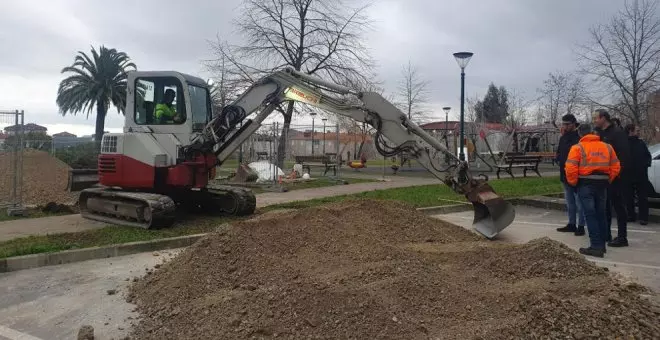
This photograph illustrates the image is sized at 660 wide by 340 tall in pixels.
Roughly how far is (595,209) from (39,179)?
1831 centimetres

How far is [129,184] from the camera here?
10367 millimetres

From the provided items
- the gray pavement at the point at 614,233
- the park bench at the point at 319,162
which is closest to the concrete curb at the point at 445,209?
the gray pavement at the point at 614,233

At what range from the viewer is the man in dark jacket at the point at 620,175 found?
8.41 metres

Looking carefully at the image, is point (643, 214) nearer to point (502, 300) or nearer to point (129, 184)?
point (502, 300)

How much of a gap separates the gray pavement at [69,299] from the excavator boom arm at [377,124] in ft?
11.0

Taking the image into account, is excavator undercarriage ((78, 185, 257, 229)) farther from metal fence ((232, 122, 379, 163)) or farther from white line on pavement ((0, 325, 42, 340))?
metal fence ((232, 122, 379, 163))

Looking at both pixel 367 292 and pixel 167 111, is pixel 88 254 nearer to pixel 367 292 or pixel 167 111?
pixel 167 111

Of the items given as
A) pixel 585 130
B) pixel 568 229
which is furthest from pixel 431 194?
pixel 585 130

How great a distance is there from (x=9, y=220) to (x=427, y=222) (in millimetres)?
8621

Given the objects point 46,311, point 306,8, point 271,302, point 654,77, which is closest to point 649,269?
point 271,302

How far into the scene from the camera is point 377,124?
30.0ft

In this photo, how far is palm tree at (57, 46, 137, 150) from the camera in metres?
35.9

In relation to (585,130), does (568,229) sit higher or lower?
lower

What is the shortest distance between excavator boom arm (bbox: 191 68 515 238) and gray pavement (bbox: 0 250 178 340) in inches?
133
